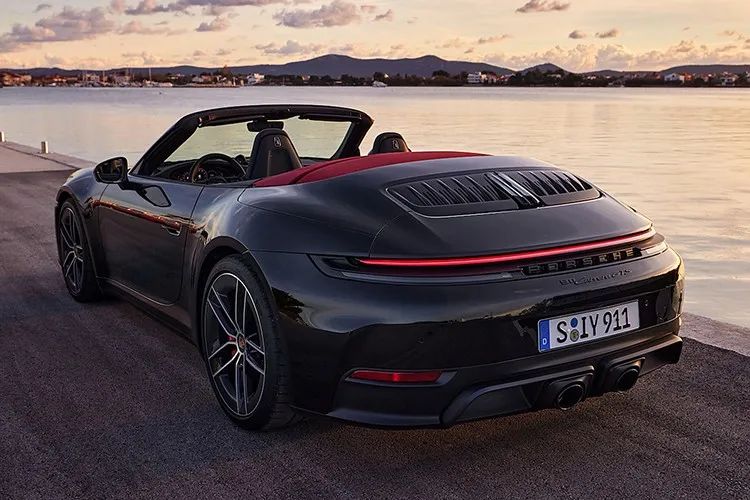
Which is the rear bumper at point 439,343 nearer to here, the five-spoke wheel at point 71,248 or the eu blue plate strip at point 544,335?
the eu blue plate strip at point 544,335

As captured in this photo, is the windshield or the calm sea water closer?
the windshield

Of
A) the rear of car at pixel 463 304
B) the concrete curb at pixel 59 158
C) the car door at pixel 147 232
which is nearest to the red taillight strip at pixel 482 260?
the rear of car at pixel 463 304

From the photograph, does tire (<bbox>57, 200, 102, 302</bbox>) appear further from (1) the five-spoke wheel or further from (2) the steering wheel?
(2) the steering wheel

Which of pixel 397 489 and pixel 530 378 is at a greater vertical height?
pixel 530 378

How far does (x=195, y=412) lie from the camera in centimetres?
387

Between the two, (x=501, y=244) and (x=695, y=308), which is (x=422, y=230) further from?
(x=695, y=308)

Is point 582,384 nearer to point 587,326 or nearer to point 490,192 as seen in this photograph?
point 587,326

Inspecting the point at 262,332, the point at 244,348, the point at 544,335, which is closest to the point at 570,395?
the point at 544,335

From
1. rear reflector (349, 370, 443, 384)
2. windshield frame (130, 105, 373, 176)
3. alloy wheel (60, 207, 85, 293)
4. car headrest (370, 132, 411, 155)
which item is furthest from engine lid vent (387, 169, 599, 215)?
alloy wheel (60, 207, 85, 293)

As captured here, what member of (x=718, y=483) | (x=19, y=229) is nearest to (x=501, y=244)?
(x=718, y=483)

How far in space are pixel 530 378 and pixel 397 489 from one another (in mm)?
647

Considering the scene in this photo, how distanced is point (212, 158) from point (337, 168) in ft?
4.46

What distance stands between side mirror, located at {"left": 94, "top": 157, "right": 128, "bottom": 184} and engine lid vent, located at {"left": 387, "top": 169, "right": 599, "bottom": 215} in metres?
2.22

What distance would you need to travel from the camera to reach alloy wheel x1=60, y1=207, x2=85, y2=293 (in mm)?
5699
